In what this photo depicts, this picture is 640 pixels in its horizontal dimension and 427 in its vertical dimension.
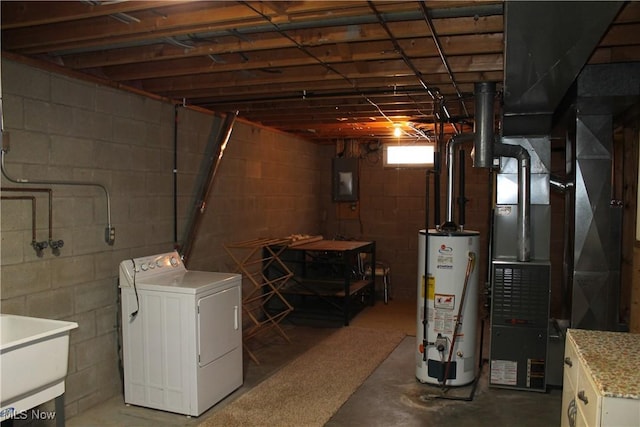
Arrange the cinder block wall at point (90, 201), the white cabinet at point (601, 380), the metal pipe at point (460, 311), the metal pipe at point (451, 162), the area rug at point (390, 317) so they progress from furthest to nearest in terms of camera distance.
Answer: the area rug at point (390, 317)
the metal pipe at point (451, 162)
the metal pipe at point (460, 311)
the cinder block wall at point (90, 201)
the white cabinet at point (601, 380)

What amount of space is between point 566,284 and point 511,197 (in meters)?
0.80

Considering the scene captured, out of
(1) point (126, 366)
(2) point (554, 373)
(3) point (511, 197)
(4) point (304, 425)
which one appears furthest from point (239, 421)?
(3) point (511, 197)

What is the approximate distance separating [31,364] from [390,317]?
4.47 metres

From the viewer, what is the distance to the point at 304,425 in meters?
3.18

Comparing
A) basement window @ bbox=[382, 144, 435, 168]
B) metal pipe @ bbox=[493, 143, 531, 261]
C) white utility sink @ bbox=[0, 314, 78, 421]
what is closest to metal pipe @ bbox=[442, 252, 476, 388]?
metal pipe @ bbox=[493, 143, 531, 261]

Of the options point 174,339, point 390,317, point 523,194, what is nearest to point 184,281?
point 174,339

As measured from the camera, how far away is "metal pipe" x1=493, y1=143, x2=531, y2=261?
12.5 ft

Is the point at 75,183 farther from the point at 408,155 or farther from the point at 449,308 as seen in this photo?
the point at 408,155

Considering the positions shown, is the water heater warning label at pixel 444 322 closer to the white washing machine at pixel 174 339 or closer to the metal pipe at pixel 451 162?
the metal pipe at pixel 451 162

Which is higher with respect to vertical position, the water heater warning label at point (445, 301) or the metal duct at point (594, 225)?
the metal duct at point (594, 225)

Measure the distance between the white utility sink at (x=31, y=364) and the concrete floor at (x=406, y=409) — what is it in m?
0.94

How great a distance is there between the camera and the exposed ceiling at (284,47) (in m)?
2.38

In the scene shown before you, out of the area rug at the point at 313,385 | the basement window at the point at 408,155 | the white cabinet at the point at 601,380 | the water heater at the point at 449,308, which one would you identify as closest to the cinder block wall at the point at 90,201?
the area rug at the point at 313,385

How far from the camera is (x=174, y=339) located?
3326mm
